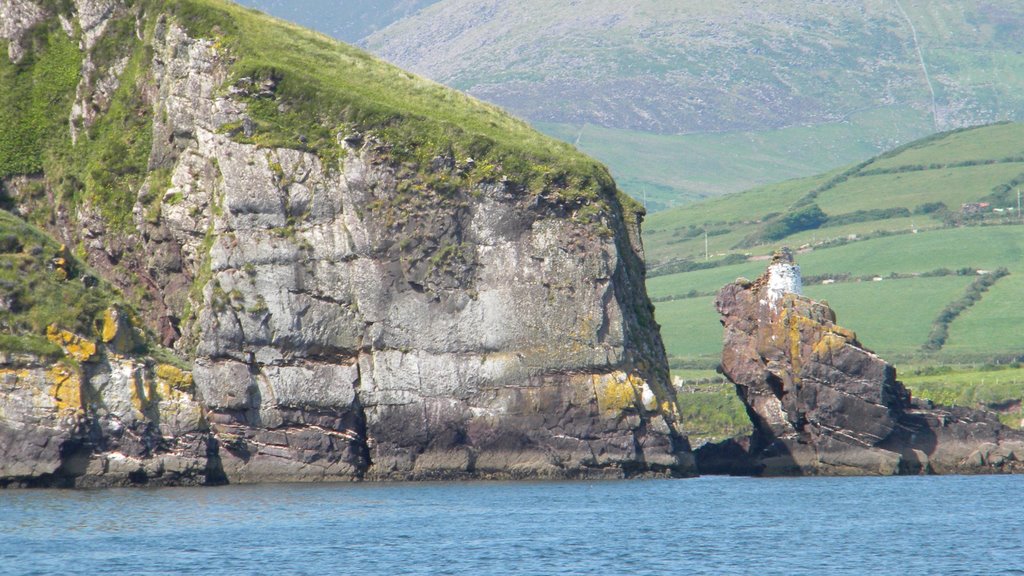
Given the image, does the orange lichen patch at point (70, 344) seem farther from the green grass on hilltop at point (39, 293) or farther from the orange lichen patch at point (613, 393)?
the orange lichen patch at point (613, 393)

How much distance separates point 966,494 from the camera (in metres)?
79.8

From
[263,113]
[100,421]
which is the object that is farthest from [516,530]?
[263,113]

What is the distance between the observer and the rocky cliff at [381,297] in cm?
8388

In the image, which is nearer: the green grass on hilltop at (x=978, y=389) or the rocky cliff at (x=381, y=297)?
the rocky cliff at (x=381, y=297)

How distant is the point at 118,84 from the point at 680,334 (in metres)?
86.6

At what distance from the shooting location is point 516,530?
217 feet

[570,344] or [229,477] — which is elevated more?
[570,344]

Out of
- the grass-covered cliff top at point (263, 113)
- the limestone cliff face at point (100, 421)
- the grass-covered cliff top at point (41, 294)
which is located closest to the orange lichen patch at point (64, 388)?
the limestone cliff face at point (100, 421)

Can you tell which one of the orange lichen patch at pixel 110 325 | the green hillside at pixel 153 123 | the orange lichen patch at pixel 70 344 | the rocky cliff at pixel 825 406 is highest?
the green hillside at pixel 153 123

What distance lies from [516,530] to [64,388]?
72.5ft

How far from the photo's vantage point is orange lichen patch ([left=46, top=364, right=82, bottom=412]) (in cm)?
7725

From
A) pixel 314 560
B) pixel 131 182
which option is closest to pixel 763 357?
pixel 131 182

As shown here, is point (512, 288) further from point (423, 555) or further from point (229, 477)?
point (423, 555)

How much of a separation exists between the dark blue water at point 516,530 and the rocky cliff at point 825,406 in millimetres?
7429
